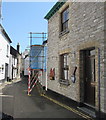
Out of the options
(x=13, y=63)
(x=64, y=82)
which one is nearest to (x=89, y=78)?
(x=64, y=82)

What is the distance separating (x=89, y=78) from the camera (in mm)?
7457

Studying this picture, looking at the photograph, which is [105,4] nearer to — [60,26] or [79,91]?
[79,91]

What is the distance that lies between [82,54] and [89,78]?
43.7 inches

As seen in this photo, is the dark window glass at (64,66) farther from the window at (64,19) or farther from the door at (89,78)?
the door at (89,78)

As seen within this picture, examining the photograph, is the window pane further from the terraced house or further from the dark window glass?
the dark window glass

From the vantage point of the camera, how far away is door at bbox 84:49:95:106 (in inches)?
282

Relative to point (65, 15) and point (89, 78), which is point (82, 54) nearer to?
point (89, 78)

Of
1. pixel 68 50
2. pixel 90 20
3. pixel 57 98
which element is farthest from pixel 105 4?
pixel 57 98

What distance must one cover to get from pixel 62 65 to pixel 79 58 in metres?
2.82

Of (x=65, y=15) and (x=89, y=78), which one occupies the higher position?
(x=65, y=15)

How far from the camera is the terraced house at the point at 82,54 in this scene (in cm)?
619

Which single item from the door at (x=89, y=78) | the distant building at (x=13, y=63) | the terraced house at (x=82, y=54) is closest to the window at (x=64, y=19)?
the terraced house at (x=82, y=54)

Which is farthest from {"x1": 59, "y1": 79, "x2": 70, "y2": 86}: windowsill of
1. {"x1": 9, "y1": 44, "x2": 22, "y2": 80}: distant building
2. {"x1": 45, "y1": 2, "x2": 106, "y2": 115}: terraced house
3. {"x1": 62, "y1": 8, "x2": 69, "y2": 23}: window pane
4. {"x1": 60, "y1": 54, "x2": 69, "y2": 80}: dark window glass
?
{"x1": 9, "y1": 44, "x2": 22, "y2": 80}: distant building

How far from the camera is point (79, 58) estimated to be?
25.6 feet
